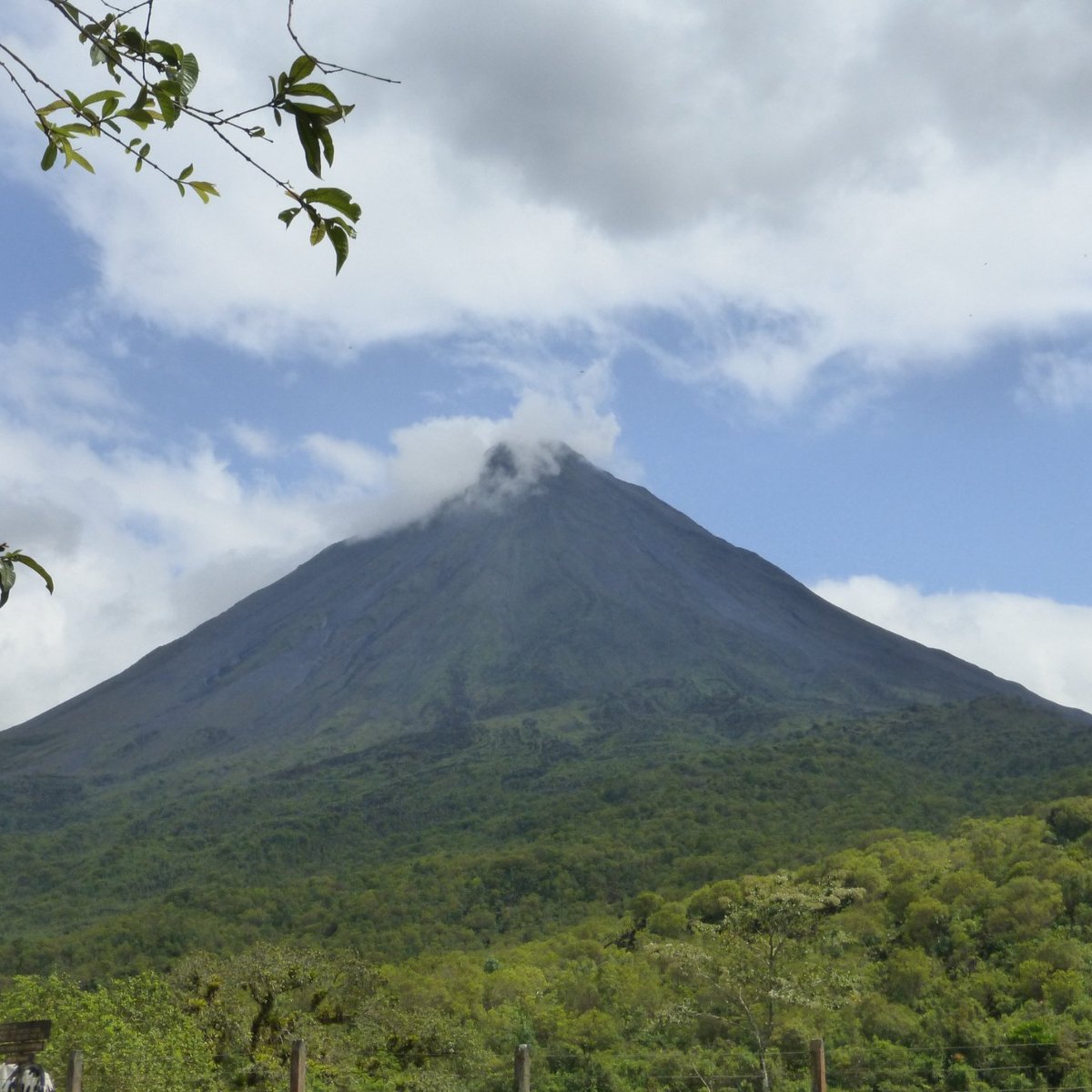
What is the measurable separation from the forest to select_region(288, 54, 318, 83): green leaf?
14878mm

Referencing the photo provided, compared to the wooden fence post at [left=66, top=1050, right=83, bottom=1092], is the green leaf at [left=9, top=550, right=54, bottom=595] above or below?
above

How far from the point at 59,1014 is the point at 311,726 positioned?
93.1 m

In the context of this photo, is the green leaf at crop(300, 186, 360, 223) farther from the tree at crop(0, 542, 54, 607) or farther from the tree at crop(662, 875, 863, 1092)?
the tree at crop(662, 875, 863, 1092)

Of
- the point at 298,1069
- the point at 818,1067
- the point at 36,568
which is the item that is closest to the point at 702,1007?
the point at 818,1067

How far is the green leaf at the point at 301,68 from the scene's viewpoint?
220 centimetres

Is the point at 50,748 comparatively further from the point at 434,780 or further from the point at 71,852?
the point at 434,780

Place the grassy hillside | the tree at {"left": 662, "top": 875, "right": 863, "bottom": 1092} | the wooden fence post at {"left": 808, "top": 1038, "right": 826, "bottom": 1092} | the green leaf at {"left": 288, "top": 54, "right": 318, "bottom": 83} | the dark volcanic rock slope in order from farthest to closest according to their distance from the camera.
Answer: the dark volcanic rock slope → the grassy hillside → the tree at {"left": 662, "top": 875, "right": 863, "bottom": 1092} → the wooden fence post at {"left": 808, "top": 1038, "right": 826, "bottom": 1092} → the green leaf at {"left": 288, "top": 54, "right": 318, "bottom": 83}

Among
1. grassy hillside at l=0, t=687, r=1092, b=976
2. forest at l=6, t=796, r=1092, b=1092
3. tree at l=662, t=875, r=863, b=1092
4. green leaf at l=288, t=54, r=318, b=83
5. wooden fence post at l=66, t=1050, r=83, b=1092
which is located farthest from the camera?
grassy hillside at l=0, t=687, r=1092, b=976

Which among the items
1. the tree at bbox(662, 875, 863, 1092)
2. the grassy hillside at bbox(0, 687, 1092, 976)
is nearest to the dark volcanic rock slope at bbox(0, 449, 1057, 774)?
the grassy hillside at bbox(0, 687, 1092, 976)

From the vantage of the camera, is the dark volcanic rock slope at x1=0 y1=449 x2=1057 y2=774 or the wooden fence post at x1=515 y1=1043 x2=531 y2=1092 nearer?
the wooden fence post at x1=515 y1=1043 x2=531 y2=1092

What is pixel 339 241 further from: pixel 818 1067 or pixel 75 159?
pixel 818 1067

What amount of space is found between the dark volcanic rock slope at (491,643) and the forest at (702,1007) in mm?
73387

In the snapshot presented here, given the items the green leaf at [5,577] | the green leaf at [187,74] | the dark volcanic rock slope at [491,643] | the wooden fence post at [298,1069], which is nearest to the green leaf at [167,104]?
the green leaf at [187,74]

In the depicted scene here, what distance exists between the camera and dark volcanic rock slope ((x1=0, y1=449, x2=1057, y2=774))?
113438 millimetres
